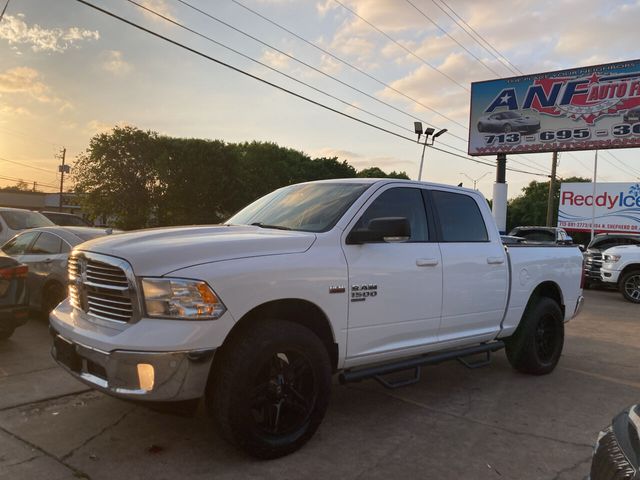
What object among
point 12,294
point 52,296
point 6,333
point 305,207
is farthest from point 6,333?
point 305,207

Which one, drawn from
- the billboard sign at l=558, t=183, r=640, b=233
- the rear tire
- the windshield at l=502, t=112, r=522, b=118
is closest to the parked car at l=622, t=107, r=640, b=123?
the windshield at l=502, t=112, r=522, b=118

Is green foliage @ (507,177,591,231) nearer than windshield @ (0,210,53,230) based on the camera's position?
No

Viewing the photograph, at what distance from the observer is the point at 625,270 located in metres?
13.7

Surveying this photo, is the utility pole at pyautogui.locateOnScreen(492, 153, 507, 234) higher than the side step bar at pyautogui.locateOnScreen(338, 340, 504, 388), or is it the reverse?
the utility pole at pyautogui.locateOnScreen(492, 153, 507, 234)

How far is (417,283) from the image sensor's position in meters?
4.30

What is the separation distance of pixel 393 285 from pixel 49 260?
5280 mm

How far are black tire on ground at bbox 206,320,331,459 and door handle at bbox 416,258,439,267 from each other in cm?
120

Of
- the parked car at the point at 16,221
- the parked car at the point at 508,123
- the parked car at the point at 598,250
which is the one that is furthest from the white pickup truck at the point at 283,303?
the parked car at the point at 508,123

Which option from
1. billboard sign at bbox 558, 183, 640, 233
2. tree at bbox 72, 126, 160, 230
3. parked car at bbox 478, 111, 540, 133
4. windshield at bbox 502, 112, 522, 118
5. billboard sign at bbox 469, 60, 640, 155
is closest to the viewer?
billboard sign at bbox 469, 60, 640, 155

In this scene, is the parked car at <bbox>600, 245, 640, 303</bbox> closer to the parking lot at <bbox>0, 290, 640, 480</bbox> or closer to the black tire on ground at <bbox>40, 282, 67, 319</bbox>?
the parking lot at <bbox>0, 290, 640, 480</bbox>

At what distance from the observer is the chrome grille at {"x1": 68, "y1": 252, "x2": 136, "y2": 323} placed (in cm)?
321

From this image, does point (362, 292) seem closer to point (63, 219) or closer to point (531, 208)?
point (63, 219)

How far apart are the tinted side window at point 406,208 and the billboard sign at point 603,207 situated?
29878mm

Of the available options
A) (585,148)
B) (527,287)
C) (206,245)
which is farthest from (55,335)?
(585,148)
